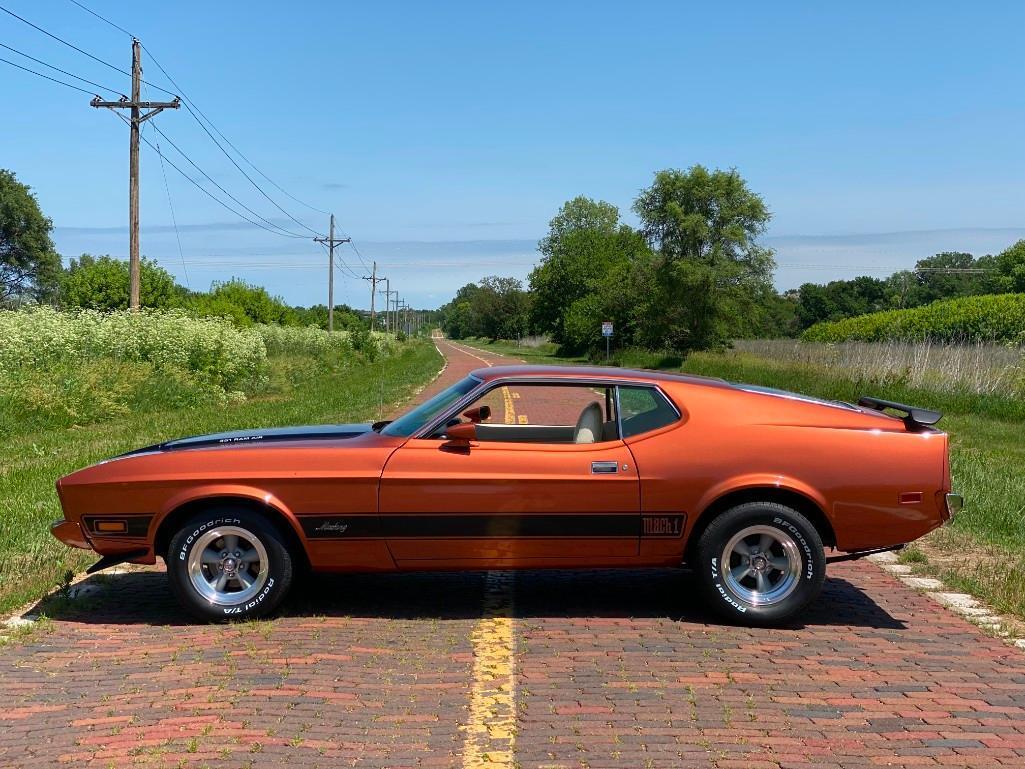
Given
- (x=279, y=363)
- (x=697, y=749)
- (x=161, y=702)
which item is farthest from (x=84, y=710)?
(x=279, y=363)

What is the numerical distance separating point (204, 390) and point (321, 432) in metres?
16.2

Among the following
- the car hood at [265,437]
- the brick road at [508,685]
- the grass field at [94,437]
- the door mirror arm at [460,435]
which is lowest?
the brick road at [508,685]

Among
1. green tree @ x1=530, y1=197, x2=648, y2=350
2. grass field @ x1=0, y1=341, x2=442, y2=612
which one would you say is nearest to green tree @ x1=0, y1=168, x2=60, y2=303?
green tree @ x1=530, y1=197, x2=648, y2=350

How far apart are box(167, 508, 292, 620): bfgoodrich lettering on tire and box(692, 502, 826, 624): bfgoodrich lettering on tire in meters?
2.46

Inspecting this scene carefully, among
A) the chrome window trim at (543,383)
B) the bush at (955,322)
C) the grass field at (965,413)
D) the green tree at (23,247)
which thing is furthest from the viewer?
the green tree at (23,247)

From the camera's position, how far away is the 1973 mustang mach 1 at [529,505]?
5516mm

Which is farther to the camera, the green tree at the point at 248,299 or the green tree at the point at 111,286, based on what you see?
the green tree at the point at 248,299

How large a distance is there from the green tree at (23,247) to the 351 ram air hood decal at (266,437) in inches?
2835

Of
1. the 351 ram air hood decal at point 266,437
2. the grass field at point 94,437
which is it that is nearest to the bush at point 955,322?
the grass field at point 94,437

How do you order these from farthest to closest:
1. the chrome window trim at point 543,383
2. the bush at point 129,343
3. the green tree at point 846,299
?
1. the green tree at point 846,299
2. the bush at point 129,343
3. the chrome window trim at point 543,383

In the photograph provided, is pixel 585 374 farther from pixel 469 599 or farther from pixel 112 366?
Answer: pixel 112 366

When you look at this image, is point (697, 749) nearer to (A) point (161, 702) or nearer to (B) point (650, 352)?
Result: (A) point (161, 702)

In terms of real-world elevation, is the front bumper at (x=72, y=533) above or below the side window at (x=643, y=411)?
below

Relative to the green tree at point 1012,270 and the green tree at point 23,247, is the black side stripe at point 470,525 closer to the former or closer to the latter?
the green tree at point 23,247
